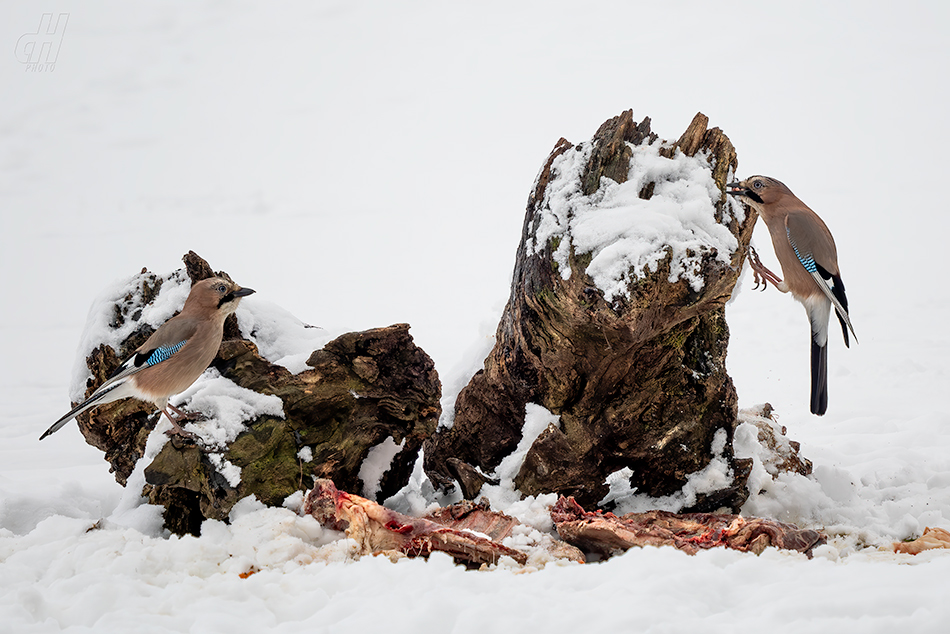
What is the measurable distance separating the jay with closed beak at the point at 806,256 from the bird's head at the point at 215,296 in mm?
2665

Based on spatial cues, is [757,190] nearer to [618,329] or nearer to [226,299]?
[618,329]

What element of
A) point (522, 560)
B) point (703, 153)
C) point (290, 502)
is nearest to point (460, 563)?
point (522, 560)

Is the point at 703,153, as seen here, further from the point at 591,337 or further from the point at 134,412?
the point at 134,412

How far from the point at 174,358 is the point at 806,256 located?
336 centimetres

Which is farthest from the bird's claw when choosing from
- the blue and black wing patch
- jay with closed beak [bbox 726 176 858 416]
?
the blue and black wing patch

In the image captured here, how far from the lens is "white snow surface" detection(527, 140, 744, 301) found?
326 centimetres

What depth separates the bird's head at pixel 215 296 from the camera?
343 cm

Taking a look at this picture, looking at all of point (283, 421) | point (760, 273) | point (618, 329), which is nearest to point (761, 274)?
point (760, 273)

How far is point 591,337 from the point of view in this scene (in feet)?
12.0

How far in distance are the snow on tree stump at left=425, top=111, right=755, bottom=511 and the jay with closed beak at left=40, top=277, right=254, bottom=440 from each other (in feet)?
5.32

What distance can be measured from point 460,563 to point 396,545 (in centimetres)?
33

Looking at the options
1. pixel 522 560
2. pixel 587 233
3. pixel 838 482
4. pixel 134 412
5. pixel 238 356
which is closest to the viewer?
pixel 522 560

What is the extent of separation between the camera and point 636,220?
3.38 metres

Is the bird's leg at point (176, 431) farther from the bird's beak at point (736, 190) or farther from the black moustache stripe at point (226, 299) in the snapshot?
Result: the bird's beak at point (736, 190)
